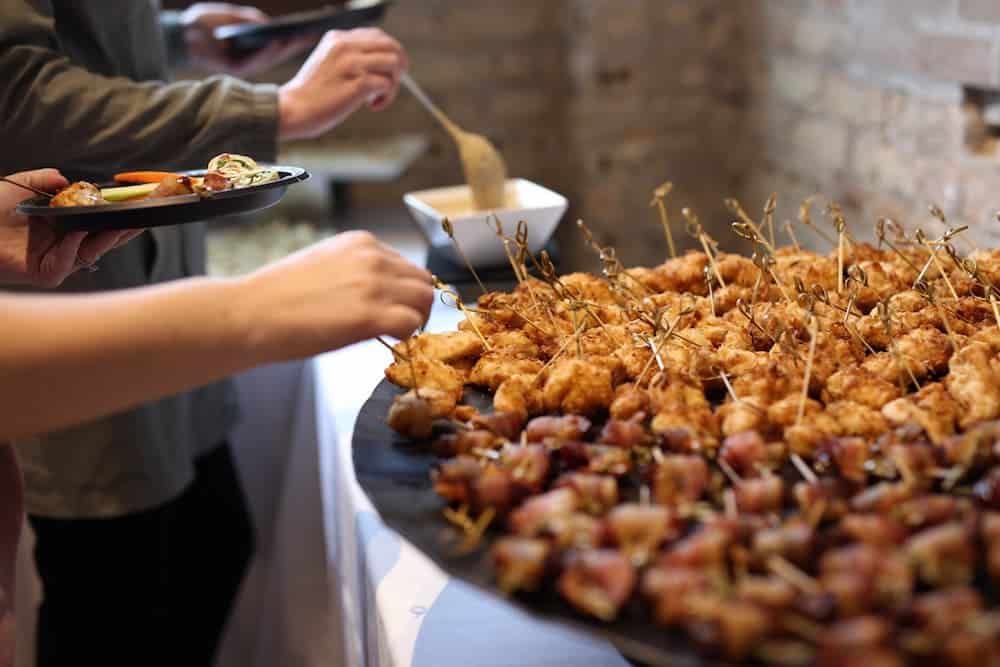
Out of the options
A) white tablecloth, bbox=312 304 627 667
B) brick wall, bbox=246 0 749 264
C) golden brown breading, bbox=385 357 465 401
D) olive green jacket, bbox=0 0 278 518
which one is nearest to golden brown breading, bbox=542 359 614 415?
golden brown breading, bbox=385 357 465 401

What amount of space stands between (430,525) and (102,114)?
3.91ft

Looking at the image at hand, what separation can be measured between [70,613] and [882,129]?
240 centimetres

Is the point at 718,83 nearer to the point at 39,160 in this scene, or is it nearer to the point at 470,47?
the point at 470,47

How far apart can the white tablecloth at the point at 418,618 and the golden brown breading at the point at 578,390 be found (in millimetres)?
236

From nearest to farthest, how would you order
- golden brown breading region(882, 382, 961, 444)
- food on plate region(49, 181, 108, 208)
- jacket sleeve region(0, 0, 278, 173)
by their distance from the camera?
golden brown breading region(882, 382, 961, 444), food on plate region(49, 181, 108, 208), jacket sleeve region(0, 0, 278, 173)

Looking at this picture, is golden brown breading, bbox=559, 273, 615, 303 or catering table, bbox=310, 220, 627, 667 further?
golden brown breading, bbox=559, 273, 615, 303

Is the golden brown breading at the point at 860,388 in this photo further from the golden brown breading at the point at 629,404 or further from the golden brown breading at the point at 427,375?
the golden brown breading at the point at 427,375

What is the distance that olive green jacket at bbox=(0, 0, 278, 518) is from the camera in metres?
1.80

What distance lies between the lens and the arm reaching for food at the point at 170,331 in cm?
84

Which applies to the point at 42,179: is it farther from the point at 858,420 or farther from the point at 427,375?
the point at 858,420

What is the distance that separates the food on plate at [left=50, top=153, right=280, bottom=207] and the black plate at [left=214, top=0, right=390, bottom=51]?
1.03 meters

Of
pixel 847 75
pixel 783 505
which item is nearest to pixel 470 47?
pixel 847 75

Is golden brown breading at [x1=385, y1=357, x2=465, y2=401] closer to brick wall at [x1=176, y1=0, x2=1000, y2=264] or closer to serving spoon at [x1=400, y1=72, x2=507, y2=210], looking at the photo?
serving spoon at [x1=400, y1=72, x2=507, y2=210]

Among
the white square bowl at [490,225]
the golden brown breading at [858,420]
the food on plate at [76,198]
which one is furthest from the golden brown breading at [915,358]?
the food on plate at [76,198]
